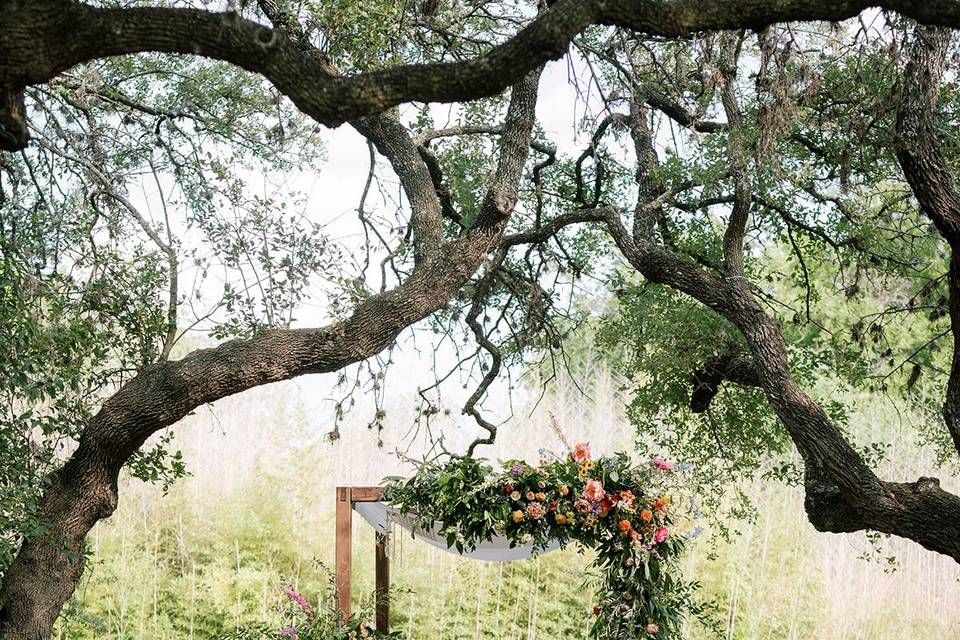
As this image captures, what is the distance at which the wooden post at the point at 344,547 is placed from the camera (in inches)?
197

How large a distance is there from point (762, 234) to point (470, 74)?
3508 millimetres

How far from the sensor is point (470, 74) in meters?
2.86

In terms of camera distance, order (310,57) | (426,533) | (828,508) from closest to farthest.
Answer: (310,57), (828,508), (426,533)

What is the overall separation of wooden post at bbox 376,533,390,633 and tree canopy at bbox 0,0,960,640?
27.4 inches

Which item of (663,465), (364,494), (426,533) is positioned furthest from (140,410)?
(663,465)

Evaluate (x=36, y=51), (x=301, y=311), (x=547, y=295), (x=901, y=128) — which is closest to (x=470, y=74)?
(x=36, y=51)

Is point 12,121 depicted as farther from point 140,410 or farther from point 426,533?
point 426,533

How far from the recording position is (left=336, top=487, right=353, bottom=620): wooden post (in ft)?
16.4

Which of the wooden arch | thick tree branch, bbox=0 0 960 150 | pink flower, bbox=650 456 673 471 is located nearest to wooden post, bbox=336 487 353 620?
the wooden arch

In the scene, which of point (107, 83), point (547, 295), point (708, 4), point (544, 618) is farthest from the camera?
point (544, 618)

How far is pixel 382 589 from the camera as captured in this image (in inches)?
206

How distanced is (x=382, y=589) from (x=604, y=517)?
1.38m

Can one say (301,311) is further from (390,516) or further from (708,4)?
(708,4)

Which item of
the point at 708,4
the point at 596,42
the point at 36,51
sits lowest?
the point at 36,51
